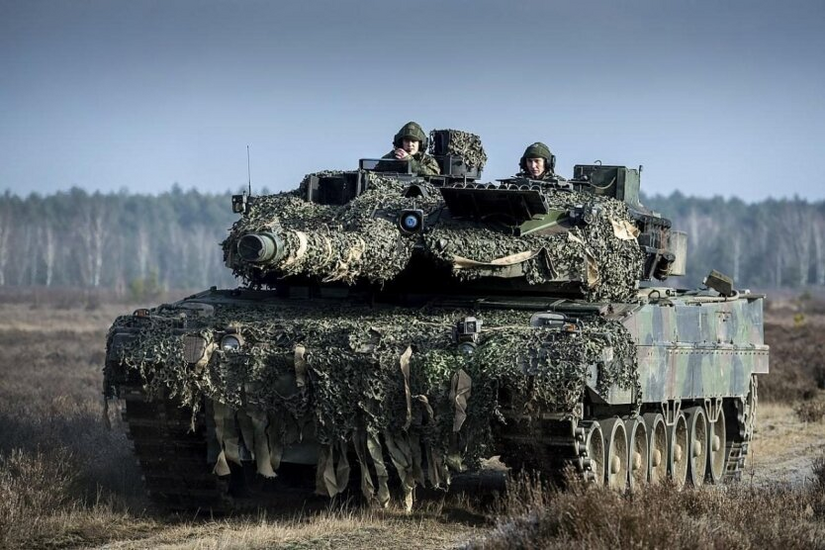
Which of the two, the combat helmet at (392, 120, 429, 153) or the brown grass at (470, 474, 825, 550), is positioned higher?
the combat helmet at (392, 120, 429, 153)

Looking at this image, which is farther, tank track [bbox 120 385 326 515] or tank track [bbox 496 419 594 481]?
tank track [bbox 120 385 326 515]

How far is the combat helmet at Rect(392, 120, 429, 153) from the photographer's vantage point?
15.4m

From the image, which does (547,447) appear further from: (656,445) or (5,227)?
(5,227)

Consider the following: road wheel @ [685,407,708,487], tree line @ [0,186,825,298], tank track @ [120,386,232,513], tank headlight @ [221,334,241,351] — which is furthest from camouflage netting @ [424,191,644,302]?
tree line @ [0,186,825,298]

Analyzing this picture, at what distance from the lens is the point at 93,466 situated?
15.2 m

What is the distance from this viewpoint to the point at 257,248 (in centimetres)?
1115

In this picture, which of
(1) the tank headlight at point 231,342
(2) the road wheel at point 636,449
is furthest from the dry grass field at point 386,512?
(1) the tank headlight at point 231,342

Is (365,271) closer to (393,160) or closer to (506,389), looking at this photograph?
(506,389)

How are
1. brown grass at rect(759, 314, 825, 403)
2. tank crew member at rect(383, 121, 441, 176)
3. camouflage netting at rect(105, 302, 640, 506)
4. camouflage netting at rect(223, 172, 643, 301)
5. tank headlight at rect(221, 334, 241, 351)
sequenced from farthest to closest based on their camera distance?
brown grass at rect(759, 314, 825, 403) < tank crew member at rect(383, 121, 441, 176) < tank headlight at rect(221, 334, 241, 351) < camouflage netting at rect(223, 172, 643, 301) < camouflage netting at rect(105, 302, 640, 506)

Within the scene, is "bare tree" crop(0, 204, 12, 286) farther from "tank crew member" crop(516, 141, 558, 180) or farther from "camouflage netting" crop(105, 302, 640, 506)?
"camouflage netting" crop(105, 302, 640, 506)

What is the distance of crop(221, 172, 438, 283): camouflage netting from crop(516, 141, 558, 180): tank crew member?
2.17 metres

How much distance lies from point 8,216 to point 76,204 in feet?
37.8

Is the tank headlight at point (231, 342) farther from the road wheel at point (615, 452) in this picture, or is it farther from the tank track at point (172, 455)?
the road wheel at point (615, 452)

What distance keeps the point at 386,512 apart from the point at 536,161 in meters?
4.71
